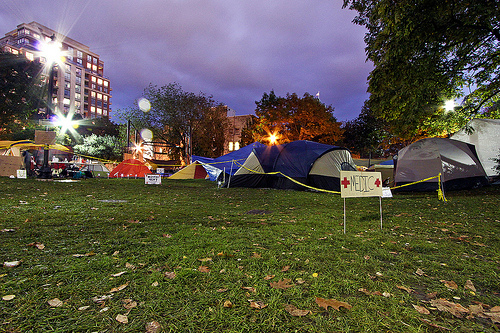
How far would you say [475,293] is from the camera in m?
2.70

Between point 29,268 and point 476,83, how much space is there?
18995 mm

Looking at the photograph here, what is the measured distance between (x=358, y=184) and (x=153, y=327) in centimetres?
466

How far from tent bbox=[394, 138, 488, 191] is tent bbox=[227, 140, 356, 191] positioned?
3227mm

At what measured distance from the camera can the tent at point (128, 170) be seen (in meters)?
24.6

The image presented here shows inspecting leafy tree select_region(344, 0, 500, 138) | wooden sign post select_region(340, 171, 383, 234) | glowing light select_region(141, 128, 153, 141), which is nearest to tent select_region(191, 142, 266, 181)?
leafy tree select_region(344, 0, 500, 138)

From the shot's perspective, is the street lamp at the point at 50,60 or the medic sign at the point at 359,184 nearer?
the medic sign at the point at 359,184

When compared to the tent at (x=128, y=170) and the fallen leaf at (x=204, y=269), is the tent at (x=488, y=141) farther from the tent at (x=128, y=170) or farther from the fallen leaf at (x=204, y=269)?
the tent at (x=128, y=170)

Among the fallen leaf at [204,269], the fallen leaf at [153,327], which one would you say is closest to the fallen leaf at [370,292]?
the fallen leaf at [204,269]

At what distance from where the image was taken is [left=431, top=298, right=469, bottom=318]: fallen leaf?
232 centimetres

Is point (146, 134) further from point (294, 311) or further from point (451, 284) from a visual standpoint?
point (451, 284)

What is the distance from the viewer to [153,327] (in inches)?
78.0

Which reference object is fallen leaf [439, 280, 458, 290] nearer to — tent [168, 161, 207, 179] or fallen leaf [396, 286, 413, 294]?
fallen leaf [396, 286, 413, 294]

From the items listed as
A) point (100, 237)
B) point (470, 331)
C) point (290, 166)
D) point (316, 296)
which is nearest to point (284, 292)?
point (316, 296)

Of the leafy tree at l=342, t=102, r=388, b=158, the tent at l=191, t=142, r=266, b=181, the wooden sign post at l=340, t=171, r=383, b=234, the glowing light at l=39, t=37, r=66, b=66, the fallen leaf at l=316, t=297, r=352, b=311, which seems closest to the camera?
the fallen leaf at l=316, t=297, r=352, b=311
